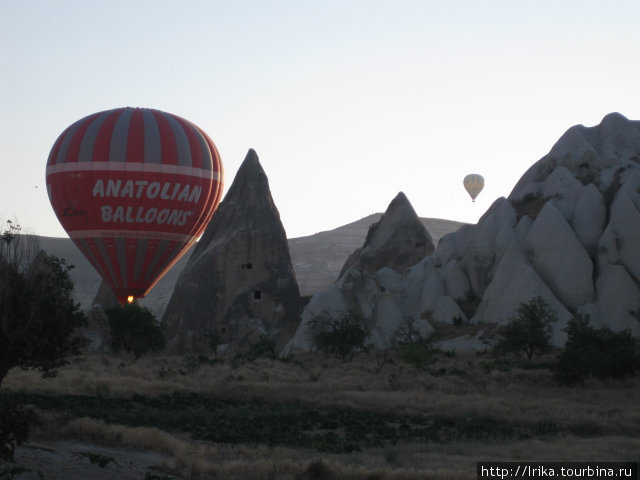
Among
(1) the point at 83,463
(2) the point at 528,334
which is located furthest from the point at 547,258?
(1) the point at 83,463

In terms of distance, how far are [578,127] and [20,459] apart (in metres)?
60.4

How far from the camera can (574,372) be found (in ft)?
116

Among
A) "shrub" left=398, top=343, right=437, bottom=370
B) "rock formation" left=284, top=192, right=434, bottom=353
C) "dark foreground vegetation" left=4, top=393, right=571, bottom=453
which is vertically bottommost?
"dark foreground vegetation" left=4, top=393, right=571, bottom=453

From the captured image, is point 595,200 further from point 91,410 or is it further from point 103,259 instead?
point 91,410

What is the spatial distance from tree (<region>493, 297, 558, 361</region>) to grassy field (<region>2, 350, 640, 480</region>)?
2587mm

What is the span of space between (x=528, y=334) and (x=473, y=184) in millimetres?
53428

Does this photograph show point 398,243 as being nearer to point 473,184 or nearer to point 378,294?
point 378,294

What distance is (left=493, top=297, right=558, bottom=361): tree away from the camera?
4516 centimetres

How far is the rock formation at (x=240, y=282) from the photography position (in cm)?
6981

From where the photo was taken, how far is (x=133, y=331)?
53.2m

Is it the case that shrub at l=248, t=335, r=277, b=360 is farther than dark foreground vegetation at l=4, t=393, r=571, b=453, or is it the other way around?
shrub at l=248, t=335, r=277, b=360

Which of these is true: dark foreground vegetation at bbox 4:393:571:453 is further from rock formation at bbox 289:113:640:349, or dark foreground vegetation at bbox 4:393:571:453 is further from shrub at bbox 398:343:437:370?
rock formation at bbox 289:113:640:349

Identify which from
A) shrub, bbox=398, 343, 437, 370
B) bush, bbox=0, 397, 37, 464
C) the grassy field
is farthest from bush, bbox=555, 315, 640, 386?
bush, bbox=0, 397, 37, 464

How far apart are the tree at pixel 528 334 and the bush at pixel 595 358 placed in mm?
5966
